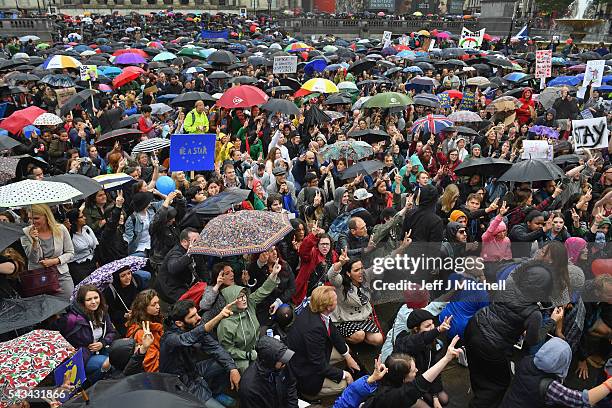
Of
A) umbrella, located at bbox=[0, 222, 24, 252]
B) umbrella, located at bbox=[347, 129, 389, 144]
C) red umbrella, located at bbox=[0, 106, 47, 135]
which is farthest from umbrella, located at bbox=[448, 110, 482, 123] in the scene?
umbrella, located at bbox=[0, 222, 24, 252]

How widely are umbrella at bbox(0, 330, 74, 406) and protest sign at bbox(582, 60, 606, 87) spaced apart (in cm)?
1428

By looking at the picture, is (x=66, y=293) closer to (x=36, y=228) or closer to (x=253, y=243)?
(x=36, y=228)

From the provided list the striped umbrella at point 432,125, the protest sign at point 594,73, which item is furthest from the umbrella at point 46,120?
the protest sign at point 594,73

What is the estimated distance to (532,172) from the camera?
295 inches

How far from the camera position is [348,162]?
930cm

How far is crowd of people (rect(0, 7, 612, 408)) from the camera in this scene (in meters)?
4.55

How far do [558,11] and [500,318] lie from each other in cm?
6006

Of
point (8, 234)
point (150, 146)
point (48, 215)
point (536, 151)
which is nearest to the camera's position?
point (8, 234)

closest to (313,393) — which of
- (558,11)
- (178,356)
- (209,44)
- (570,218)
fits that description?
(178,356)

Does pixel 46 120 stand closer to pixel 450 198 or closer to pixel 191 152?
pixel 191 152

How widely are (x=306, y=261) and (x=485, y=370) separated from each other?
248cm

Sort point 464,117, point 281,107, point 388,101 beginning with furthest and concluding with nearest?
point 388,101
point 281,107
point 464,117

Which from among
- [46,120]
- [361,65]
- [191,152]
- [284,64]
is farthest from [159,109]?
[361,65]

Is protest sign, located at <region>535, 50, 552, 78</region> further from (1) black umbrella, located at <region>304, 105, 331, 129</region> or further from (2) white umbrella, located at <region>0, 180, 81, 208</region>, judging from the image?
(2) white umbrella, located at <region>0, 180, 81, 208</region>
